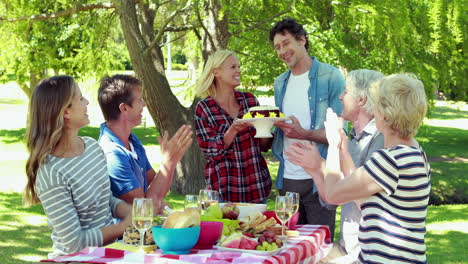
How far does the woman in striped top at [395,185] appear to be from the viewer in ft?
9.63

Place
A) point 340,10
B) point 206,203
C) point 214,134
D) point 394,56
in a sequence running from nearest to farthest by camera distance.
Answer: point 206,203
point 214,134
point 394,56
point 340,10

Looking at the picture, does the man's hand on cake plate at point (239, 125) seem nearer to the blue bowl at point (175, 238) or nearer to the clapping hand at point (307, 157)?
the clapping hand at point (307, 157)

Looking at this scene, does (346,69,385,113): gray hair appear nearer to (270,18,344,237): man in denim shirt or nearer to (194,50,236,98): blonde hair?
(270,18,344,237): man in denim shirt

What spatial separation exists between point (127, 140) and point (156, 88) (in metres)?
5.79

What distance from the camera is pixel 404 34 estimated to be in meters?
6.59

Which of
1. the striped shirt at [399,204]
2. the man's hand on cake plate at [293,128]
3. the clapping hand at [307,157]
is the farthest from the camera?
Answer: the man's hand on cake plate at [293,128]

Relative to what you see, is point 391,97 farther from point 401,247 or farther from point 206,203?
point 206,203

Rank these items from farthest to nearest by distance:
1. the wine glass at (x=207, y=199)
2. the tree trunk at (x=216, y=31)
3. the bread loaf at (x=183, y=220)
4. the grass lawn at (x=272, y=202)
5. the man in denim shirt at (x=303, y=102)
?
the tree trunk at (x=216, y=31), the grass lawn at (x=272, y=202), the man in denim shirt at (x=303, y=102), the wine glass at (x=207, y=199), the bread loaf at (x=183, y=220)

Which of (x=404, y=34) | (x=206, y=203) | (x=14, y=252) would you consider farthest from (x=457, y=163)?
(x=206, y=203)

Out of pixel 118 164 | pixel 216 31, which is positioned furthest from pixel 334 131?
pixel 216 31

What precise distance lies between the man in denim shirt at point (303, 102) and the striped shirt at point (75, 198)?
1603 millimetres

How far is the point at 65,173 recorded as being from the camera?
127 inches

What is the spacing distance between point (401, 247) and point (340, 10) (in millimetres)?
5654

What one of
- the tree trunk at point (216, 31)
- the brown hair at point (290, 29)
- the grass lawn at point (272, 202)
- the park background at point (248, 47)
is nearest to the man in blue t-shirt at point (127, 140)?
the brown hair at point (290, 29)
